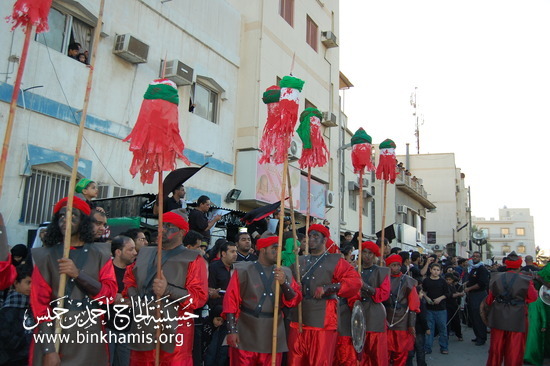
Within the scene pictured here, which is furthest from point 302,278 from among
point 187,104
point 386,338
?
point 187,104

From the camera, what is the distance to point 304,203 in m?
18.1

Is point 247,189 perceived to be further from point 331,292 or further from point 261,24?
point 331,292

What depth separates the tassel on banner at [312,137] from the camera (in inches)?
280

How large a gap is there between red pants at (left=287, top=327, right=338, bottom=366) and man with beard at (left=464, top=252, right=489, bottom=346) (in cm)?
723

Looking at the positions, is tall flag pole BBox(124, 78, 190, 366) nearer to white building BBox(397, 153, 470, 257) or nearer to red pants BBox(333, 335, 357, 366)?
red pants BBox(333, 335, 357, 366)

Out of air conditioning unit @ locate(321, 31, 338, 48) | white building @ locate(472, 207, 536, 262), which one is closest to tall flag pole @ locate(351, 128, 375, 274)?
air conditioning unit @ locate(321, 31, 338, 48)

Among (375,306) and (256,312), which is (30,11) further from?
(375,306)

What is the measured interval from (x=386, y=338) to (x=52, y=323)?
16.9ft

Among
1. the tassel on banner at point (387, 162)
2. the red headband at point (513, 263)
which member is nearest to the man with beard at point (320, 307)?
the tassel on banner at point (387, 162)

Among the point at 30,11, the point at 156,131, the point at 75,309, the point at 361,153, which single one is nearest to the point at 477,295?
the point at 361,153

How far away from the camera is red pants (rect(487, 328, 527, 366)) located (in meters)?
7.83

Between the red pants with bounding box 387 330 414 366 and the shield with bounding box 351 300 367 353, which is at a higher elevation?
the shield with bounding box 351 300 367 353

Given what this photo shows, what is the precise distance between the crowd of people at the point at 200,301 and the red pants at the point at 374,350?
17 millimetres

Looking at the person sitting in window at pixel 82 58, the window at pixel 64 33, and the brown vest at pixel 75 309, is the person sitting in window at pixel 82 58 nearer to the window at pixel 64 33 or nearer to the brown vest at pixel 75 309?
the window at pixel 64 33
